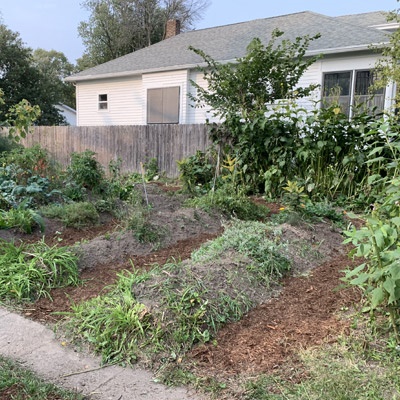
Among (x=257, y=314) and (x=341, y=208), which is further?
(x=341, y=208)

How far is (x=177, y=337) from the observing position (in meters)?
2.70

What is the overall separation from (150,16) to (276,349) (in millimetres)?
32826

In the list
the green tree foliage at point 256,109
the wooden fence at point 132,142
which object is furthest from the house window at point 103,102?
the green tree foliage at point 256,109

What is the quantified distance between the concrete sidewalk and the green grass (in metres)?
0.07

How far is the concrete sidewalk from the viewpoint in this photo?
7.47 ft

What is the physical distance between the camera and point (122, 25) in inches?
1248

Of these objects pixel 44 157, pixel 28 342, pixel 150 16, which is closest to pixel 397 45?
pixel 44 157

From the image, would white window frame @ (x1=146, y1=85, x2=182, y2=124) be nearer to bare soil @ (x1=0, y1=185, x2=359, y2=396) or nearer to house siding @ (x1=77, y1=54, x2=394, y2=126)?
house siding @ (x1=77, y1=54, x2=394, y2=126)

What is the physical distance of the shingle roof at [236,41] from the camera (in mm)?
11523

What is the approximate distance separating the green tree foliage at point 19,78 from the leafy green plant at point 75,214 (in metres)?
21.1

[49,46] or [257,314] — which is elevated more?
[49,46]

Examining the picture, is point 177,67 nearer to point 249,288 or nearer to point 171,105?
point 171,105

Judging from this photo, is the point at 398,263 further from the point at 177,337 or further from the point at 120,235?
the point at 120,235

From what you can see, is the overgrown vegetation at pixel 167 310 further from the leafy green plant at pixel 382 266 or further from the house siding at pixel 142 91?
the house siding at pixel 142 91
